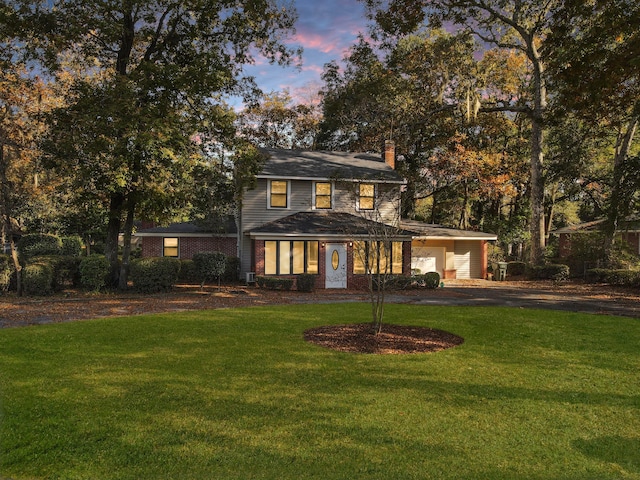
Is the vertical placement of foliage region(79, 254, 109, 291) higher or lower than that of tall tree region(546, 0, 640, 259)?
lower

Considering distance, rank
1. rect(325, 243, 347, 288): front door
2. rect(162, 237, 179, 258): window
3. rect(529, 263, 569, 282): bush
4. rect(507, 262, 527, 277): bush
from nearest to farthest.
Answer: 1. rect(325, 243, 347, 288): front door
2. rect(529, 263, 569, 282): bush
3. rect(162, 237, 179, 258): window
4. rect(507, 262, 527, 277): bush

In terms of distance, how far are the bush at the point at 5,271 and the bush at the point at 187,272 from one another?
736 centimetres

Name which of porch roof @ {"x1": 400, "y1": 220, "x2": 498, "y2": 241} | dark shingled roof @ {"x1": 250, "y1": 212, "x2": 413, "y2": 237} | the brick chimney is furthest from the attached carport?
dark shingled roof @ {"x1": 250, "y1": 212, "x2": 413, "y2": 237}

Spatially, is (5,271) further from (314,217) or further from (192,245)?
(314,217)

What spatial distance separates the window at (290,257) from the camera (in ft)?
74.2

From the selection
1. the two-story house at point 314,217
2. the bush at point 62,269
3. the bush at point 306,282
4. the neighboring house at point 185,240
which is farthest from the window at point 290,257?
the bush at point 62,269

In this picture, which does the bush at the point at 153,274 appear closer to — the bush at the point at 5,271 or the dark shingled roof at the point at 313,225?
the bush at the point at 5,271

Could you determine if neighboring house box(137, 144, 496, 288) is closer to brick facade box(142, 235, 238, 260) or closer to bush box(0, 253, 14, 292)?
brick facade box(142, 235, 238, 260)

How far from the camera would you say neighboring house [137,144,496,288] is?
73.8 ft

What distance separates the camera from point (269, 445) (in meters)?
4.74

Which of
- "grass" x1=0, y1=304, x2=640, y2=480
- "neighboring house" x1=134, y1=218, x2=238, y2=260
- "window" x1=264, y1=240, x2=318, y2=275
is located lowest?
"grass" x1=0, y1=304, x2=640, y2=480

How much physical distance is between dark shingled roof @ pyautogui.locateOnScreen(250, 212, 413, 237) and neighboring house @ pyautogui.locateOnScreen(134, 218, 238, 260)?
16.3 ft

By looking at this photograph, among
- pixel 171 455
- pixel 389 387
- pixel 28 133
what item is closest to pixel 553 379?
pixel 389 387

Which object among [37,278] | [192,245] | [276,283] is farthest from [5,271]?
[192,245]
